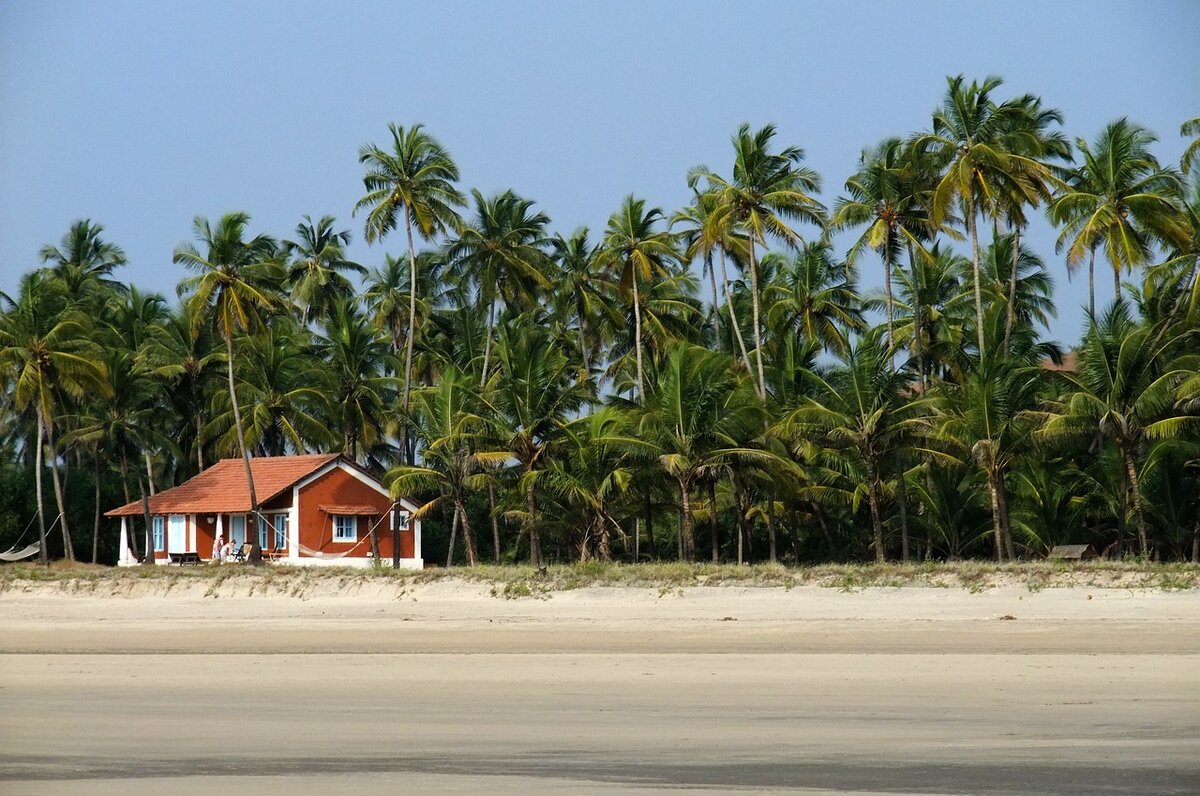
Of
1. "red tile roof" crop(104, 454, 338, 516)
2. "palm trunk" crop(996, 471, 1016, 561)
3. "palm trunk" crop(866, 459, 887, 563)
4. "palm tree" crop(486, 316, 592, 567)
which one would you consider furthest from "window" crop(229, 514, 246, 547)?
"palm trunk" crop(996, 471, 1016, 561)

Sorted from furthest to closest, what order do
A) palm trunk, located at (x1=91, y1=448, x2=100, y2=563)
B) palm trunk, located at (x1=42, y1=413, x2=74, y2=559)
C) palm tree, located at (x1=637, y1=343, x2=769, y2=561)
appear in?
1. palm trunk, located at (x1=91, y1=448, x2=100, y2=563)
2. palm trunk, located at (x1=42, y1=413, x2=74, y2=559)
3. palm tree, located at (x1=637, y1=343, x2=769, y2=561)

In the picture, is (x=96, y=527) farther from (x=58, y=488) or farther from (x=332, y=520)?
(x=332, y=520)

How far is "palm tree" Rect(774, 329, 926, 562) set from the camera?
1180 inches

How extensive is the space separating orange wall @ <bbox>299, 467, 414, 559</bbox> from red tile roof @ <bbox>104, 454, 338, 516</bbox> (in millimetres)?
647

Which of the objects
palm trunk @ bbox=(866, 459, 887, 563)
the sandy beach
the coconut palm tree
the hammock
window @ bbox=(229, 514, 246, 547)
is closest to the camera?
the sandy beach

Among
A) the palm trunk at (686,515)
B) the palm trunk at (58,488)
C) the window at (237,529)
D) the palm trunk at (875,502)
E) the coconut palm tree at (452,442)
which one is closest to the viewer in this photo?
the palm trunk at (686,515)

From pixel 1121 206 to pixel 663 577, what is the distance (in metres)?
15.4

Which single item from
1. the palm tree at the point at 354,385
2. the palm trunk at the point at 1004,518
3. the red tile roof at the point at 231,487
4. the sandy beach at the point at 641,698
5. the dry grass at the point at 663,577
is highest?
the palm tree at the point at 354,385

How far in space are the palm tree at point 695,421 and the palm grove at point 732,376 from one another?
0.07 metres

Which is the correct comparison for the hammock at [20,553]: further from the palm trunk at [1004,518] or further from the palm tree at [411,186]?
the palm trunk at [1004,518]

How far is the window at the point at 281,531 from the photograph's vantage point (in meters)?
38.6

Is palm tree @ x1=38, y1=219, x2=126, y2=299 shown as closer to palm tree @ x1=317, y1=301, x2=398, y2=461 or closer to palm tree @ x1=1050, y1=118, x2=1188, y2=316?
palm tree @ x1=317, y1=301, x2=398, y2=461

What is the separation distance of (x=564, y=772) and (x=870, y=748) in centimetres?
231

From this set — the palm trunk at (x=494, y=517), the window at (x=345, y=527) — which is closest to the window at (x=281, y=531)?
the window at (x=345, y=527)
